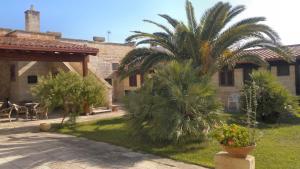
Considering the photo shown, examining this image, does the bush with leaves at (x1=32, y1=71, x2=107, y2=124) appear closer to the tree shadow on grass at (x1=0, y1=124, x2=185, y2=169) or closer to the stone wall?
the tree shadow on grass at (x1=0, y1=124, x2=185, y2=169)

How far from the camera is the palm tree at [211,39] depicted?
1243 cm

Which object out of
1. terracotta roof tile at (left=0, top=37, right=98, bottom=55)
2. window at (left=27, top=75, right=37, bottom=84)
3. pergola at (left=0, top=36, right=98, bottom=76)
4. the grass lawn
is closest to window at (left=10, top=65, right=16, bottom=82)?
window at (left=27, top=75, right=37, bottom=84)

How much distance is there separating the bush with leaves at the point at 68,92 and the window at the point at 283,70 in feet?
36.7

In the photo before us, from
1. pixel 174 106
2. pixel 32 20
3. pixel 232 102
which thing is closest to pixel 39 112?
pixel 174 106

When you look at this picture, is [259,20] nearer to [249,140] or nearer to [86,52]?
[249,140]

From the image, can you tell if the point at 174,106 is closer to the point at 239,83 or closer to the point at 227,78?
the point at 239,83

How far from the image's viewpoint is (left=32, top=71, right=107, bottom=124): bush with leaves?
12.9m

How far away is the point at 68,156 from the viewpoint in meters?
8.45

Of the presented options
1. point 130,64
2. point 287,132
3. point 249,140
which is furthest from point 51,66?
point 249,140

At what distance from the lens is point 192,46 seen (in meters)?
12.5

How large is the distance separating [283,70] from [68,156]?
591 inches

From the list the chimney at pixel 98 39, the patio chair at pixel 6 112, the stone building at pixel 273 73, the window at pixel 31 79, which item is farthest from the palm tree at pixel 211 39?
the chimney at pixel 98 39

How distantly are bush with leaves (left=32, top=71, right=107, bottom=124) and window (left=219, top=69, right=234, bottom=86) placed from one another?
1081cm

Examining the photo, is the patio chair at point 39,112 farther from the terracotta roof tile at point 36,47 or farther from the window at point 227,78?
the window at point 227,78
